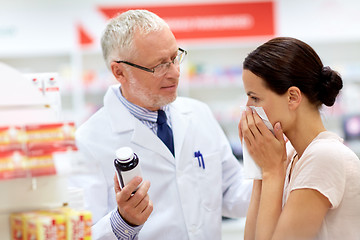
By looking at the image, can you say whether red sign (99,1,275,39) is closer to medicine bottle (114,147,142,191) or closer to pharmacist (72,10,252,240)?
pharmacist (72,10,252,240)

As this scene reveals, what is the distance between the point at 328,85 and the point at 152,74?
0.82 metres

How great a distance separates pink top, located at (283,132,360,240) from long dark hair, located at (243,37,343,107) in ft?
0.73

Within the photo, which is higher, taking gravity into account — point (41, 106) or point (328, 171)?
point (41, 106)

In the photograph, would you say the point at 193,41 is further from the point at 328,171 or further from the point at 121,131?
the point at 328,171

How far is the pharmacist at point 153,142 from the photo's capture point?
7.03ft

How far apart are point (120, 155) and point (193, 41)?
Answer: 5284 millimetres

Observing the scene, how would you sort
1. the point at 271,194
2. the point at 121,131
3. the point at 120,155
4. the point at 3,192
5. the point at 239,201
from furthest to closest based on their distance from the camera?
the point at 239,201, the point at 121,131, the point at 271,194, the point at 120,155, the point at 3,192

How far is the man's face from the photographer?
7.05 ft

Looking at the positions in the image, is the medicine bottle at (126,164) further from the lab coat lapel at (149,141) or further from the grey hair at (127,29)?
the grey hair at (127,29)

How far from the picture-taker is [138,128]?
7.22ft

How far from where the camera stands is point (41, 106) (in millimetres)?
1343

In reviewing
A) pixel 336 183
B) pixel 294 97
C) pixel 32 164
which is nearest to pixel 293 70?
pixel 294 97

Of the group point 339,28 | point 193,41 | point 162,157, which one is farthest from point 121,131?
point 339,28

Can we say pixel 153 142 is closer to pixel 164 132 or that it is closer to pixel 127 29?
pixel 164 132
